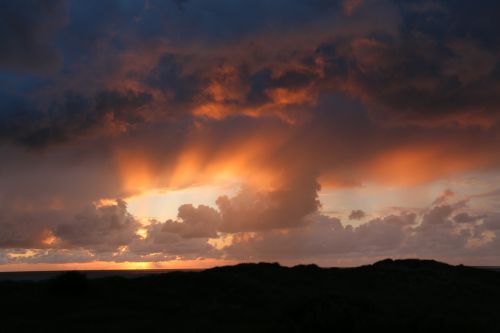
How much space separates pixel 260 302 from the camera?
1594 inches

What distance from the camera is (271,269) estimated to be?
58.1m

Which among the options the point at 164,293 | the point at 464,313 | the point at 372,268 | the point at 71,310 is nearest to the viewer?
the point at 71,310

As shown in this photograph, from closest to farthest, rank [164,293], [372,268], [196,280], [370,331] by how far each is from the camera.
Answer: [370,331], [164,293], [196,280], [372,268]

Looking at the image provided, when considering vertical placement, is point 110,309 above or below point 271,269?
below

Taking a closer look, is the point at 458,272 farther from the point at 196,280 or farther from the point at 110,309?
the point at 110,309

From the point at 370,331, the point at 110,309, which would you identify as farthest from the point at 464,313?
the point at 110,309

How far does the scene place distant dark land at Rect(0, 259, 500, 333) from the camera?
2719 centimetres

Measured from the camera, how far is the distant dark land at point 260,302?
89.2 ft

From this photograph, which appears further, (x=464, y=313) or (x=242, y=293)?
(x=242, y=293)

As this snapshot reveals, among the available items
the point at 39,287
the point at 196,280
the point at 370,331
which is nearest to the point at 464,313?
the point at 370,331

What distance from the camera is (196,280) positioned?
4519 cm

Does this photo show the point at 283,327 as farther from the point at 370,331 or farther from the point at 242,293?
the point at 242,293

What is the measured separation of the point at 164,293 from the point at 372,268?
32511mm

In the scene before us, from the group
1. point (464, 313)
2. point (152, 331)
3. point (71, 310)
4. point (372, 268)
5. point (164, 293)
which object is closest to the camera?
point (152, 331)
